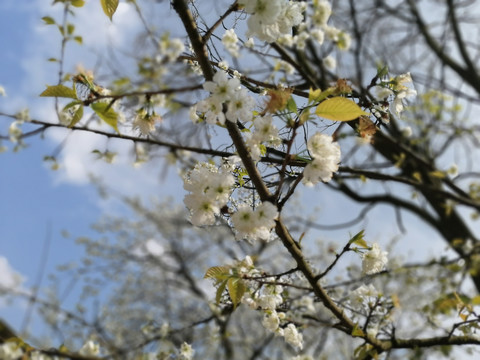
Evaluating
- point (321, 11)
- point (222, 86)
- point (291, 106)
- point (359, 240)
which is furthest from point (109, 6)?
point (321, 11)

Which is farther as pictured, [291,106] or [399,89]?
[399,89]

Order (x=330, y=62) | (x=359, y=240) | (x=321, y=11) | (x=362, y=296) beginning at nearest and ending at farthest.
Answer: (x=359, y=240) < (x=362, y=296) < (x=321, y=11) < (x=330, y=62)

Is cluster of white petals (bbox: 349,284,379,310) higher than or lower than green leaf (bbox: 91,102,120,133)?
higher

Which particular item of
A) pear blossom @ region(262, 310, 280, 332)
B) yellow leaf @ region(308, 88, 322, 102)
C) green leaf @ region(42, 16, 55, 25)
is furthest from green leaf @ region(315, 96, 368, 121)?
green leaf @ region(42, 16, 55, 25)

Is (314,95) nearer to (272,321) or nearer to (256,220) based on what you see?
(256,220)

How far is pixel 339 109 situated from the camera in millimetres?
646

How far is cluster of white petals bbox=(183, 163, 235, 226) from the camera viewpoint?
0.71 metres

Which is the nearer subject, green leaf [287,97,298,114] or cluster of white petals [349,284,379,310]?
green leaf [287,97,298,114]

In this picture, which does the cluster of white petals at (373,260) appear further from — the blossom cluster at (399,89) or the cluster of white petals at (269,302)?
the blossom cluster at (399,89)

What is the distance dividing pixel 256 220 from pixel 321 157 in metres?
0.14

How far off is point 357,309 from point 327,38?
5.27ft

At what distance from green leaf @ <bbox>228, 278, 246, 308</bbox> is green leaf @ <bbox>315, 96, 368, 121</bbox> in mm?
366

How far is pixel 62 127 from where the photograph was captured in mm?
1188

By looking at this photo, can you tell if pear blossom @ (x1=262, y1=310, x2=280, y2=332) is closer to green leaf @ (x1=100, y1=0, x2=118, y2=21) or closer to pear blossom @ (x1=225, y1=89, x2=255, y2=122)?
pear blossom @ (x1=225, y1=89, x2=255, y2=122)
